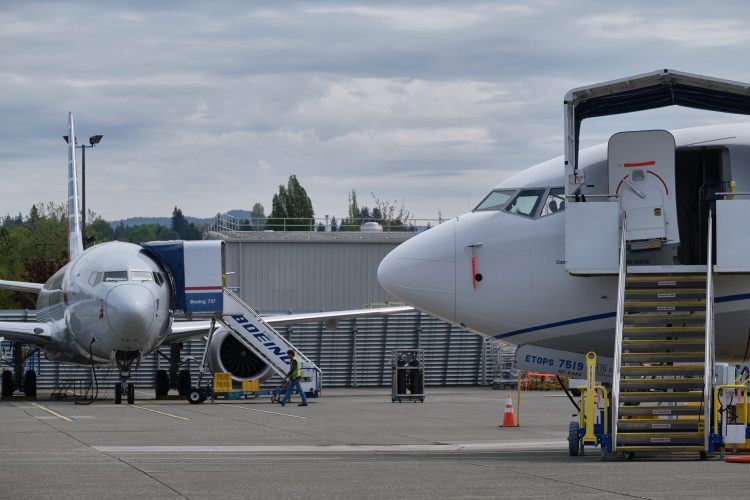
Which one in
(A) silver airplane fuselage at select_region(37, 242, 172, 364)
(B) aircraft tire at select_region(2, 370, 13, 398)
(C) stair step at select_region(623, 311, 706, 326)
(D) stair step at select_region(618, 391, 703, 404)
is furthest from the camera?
(B) aircraft tire at select_region(2, 370, 13, 398)

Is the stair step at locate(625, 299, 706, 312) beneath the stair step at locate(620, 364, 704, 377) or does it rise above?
above

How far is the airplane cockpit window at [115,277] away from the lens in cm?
3319

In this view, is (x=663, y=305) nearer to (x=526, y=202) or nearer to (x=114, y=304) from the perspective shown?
(x=526, y=202)

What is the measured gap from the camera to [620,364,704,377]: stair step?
15891 mm

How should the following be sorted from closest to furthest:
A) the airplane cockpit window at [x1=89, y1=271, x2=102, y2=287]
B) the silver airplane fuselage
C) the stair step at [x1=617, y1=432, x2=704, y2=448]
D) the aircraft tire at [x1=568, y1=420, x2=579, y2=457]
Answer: the stair step at [x1=617, y1=432, x2=704, y2=448] < the aircraft tire at [x1=568, y1=420, x2=579, y2=457] < the silver airplane fuselage < the airplane cockpit window at [x1=89, y1=271, x2=102, y2=287]

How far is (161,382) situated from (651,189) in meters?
23.6

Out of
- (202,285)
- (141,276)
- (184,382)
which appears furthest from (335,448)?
(184,382)

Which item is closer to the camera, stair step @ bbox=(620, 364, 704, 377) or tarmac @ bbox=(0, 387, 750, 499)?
tarmac @ bbox=(0, 387, 750, 499)

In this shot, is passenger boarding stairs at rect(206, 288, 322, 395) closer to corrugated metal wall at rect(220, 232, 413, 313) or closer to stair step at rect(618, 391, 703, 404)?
stair step at rect(618, 391, 703, 404)

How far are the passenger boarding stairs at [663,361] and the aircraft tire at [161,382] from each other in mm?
22858

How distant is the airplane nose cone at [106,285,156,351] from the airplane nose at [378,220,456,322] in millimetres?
15660

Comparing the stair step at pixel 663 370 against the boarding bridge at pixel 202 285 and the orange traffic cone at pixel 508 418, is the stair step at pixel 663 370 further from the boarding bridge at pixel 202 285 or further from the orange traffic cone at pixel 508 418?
the boarding bridge at pixel 202 285

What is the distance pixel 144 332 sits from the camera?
108 ft

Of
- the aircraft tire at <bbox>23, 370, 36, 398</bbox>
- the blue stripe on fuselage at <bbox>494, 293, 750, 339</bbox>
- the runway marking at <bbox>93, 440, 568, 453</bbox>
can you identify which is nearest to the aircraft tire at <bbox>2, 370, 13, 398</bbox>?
the aircraft tire at <bbox>23, 370, 36, 398</bbox>
